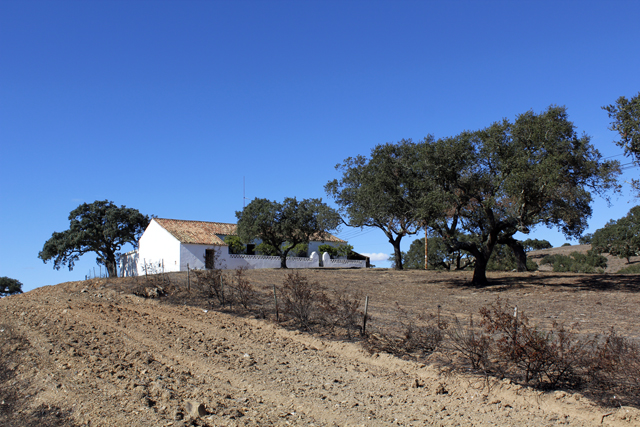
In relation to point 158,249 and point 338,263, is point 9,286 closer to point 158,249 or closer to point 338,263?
point 158,249

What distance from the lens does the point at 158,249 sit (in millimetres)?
40375

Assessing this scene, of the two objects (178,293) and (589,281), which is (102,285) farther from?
(589,281)

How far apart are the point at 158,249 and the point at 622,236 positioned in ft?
123

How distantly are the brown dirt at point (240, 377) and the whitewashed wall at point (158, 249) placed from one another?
2327 centimetres

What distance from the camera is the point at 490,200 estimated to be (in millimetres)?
18266

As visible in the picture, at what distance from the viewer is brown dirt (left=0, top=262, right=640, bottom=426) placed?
6.18m

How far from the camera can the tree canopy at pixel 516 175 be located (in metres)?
17.6

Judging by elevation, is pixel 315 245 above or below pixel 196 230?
below

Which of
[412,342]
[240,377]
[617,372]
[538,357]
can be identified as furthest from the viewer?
[412,342]

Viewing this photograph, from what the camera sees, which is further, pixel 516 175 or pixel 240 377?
pixel 516 175

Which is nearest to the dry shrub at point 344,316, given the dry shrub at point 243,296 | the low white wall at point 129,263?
the dry shrub at point 243,296

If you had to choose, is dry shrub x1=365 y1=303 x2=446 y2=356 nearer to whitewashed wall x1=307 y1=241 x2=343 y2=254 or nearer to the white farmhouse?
the white farmhouse

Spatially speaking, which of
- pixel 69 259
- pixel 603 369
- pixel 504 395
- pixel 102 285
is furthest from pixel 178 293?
pixel 69 259

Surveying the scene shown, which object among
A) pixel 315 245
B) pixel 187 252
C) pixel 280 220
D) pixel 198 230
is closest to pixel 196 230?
pixel 198 230
